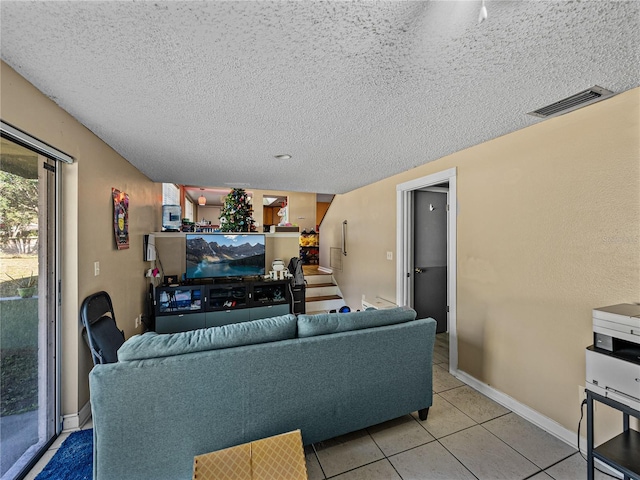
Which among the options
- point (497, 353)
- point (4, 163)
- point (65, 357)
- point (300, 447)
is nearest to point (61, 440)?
point (65, 357)

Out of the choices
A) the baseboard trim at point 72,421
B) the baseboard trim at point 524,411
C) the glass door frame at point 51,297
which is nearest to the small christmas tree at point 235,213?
the glass door frame at point 51,297

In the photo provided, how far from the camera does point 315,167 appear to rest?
334 centimetres

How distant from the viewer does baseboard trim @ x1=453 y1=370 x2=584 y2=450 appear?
191 cm

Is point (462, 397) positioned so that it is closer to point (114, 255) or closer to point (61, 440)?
point (61, 440)

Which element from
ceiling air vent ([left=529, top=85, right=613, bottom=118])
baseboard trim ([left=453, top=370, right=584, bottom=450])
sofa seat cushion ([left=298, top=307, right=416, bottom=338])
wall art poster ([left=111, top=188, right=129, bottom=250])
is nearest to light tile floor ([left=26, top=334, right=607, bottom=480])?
baseboard trim ([left=453, top=370, right=584, bottom=450])

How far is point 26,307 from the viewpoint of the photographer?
173 cm

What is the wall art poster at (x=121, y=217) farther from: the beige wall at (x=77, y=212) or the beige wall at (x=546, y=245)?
the beige wall at (x=546, y=245)

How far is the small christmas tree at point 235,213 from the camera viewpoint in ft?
15.1

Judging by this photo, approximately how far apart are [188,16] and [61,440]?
8.86 ft

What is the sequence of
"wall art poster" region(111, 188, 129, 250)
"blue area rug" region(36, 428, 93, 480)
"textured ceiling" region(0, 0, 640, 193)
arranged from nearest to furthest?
"textured ceiling" region(0, 0, 640, 193)
"blue area rug" region(36, 428, 93, 480)
"wall art poster" region(111, 188, 129, 250)

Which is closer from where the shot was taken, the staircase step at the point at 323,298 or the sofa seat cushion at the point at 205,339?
the sofa seat cushion at the point at 205,339

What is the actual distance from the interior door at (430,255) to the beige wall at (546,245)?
0.95 meters

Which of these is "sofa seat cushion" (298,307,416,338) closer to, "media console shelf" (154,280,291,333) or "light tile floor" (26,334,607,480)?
"light tile floor" (26,334,607,480)

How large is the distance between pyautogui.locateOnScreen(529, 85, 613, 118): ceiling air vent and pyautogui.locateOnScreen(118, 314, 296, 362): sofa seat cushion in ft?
7.23
